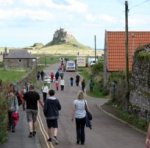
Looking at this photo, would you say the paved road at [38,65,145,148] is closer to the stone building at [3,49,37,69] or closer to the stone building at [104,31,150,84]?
the stone building at [104,31,150,84]

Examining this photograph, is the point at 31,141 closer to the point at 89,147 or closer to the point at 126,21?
the point at 89,147

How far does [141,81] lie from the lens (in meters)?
32.0

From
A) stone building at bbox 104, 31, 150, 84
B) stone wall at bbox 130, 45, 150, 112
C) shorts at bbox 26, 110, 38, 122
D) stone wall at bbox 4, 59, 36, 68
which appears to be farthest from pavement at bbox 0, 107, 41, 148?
stone wall at bbox 4, 59, 36, 68

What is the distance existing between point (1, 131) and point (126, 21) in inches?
819

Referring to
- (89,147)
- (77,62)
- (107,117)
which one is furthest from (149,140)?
(77,62)

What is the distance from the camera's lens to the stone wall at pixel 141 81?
3017 centimetres

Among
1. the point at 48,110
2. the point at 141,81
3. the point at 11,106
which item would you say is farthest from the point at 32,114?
the point at 141,81

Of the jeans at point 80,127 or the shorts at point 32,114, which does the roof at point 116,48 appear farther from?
the jeans at point 80,127

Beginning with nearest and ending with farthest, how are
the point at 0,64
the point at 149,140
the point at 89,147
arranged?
the point at 149,140, the point at 89,147, the point at 0,64

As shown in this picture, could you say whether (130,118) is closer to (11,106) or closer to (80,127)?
(11,106)

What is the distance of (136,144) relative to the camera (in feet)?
68.9

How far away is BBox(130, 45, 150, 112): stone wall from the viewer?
30172 millimetres

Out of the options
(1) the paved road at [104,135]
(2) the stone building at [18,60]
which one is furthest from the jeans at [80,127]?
(2) the stone building at [18,60]

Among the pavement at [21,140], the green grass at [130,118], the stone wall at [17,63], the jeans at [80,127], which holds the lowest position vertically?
the stone wall at [17,63]
